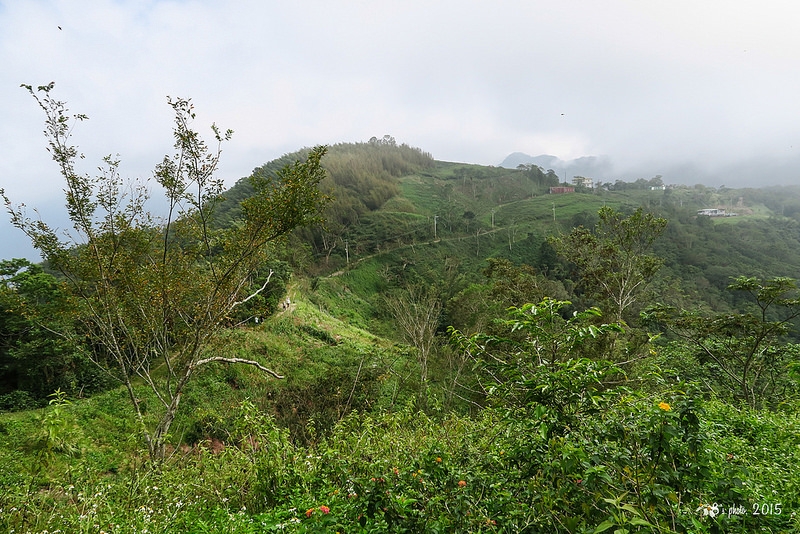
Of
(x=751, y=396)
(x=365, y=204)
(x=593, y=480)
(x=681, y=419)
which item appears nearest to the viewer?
(x=681, y=419)

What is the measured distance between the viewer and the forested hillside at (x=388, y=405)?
8.04 feet

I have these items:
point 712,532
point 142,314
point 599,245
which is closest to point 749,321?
point 599,245

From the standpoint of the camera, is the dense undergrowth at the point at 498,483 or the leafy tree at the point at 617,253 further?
the leafy tree at the point at 617,253

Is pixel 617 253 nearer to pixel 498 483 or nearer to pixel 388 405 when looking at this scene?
pixel 388 405

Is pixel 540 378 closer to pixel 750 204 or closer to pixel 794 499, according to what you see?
pixel 794 499

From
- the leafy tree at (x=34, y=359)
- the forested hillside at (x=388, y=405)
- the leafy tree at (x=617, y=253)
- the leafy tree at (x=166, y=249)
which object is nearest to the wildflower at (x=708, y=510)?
the forested hillside at (x=388, y=405)

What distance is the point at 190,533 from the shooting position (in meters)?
3.06

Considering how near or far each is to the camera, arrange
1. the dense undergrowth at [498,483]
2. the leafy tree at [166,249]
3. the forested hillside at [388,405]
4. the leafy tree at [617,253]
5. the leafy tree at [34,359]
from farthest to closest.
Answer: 1. the leafy tree at [617,253]
2. the leafy tree at [34,359]
3. the leafy tree at [166,249]
4. the forested hillside at [388,405]
5. the dense undergrowth at [498,483]

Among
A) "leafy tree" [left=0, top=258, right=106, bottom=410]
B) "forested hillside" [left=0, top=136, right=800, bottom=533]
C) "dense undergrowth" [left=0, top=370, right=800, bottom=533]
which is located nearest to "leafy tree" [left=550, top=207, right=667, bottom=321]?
"forested hillside" [left=0, top=136, right=800, bottom=533]

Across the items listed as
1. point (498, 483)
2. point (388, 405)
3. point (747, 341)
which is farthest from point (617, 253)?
point (498, 483)

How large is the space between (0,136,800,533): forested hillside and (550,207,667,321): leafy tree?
11cm

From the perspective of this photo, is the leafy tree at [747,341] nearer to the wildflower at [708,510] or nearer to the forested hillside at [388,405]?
the forested hillside at [388,405]

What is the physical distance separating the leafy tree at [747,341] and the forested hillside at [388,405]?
113 mm

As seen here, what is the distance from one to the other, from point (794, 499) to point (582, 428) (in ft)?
6.84
